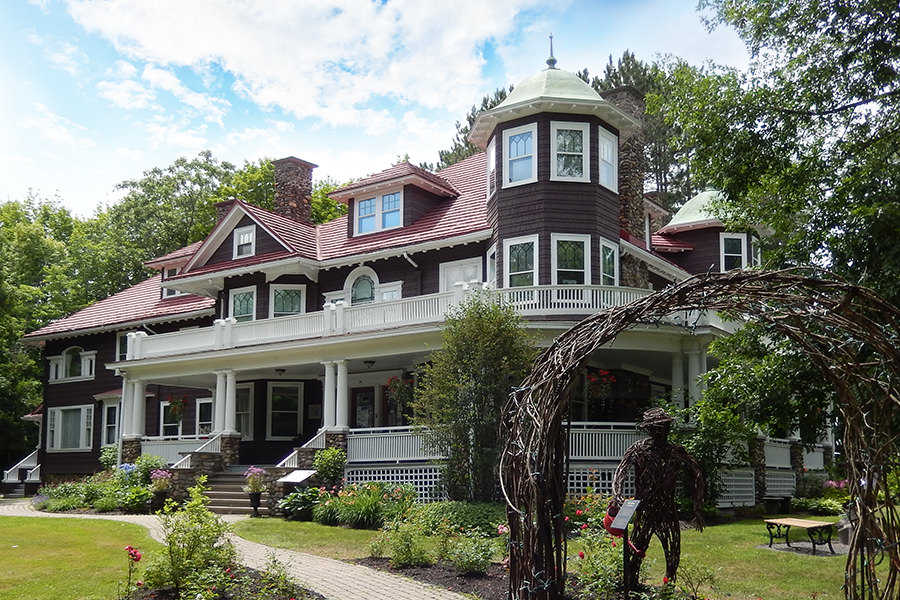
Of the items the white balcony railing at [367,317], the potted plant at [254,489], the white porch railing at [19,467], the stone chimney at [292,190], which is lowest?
the white porch railing at [19,467]

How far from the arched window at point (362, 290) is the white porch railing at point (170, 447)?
5973 mm

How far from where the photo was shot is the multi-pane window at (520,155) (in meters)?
22.1

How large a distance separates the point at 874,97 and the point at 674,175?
1189 inches

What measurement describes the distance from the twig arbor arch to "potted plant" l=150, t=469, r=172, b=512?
52.8 feet

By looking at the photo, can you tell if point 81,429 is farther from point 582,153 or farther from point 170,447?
point 582,153

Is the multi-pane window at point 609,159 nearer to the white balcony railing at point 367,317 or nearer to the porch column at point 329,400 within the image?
the white balcony railing at point 367,317

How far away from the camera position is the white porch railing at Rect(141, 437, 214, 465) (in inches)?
959

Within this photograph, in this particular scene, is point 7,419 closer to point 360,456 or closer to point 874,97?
point 360,456

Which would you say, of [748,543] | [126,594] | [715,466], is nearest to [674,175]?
[715,466]

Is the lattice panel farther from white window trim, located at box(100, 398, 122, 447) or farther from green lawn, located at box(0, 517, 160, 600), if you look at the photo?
white window trim, located at box(100, 398, 122, 447)

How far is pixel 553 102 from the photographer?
21.7 m

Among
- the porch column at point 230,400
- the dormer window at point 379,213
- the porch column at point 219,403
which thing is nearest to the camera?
the porch column at point 230,400

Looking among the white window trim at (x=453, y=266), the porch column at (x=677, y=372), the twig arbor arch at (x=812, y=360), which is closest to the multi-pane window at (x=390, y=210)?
the white window trim at (x=453, y=266)

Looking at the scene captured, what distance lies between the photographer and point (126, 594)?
9.69 m
